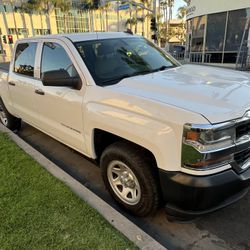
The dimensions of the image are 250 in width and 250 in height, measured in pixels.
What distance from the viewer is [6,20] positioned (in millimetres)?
48969

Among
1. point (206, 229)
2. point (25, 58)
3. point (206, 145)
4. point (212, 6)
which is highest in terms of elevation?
point (212, 6)

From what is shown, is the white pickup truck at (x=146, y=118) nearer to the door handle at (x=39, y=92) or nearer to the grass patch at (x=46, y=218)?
the door handle at (x=39, y=92)

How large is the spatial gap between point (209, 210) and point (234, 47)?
14.9 metres

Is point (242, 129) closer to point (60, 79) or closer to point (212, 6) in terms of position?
point (60, 79)

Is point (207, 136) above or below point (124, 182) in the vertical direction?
above

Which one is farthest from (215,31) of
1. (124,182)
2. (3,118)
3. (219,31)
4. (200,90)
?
(124,182)

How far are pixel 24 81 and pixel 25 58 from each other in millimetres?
424

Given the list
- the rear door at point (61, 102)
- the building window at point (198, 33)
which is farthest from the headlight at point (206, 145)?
the building window at point (198, 33)

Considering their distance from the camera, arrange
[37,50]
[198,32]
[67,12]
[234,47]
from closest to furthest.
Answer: [37,50] < [234,47] < [198,32] < [67,12]

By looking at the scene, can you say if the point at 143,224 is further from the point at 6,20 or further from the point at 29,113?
the point at 6,20

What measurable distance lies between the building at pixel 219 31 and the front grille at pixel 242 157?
12830 mm

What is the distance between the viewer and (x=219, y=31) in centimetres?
1587

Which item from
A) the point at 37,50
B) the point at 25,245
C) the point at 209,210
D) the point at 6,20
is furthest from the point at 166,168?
the point at 6,20

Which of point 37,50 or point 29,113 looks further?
point 29,113
